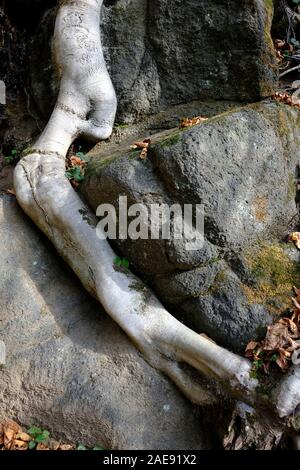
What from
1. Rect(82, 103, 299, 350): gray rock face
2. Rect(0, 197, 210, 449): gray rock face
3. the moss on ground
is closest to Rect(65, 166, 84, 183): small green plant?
Rect(82, 103, 299, 350): gray rock face

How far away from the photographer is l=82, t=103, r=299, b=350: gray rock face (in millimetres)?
3230

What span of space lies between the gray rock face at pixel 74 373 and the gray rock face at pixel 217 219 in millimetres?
564

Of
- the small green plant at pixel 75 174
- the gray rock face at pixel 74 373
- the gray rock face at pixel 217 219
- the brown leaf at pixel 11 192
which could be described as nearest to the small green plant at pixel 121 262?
the gray rock face at pixel 217 219

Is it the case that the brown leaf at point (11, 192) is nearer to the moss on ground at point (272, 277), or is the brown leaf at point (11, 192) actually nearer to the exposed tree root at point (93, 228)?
the exposed tree root at point (93, 228)

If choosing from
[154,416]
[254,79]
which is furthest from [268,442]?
[254,79]

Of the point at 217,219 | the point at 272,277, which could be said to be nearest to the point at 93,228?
the point at 217,219

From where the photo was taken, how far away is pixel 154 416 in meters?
3.30

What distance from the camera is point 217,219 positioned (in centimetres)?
328

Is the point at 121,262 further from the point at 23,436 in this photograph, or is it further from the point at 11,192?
the point at 23,436

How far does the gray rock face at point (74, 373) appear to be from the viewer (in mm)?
3295

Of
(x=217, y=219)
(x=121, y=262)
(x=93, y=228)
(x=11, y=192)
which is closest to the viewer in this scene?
(x=217, y=219)

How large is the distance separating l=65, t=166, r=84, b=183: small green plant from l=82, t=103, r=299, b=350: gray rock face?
1.09 feet

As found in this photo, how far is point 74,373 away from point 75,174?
1612mm

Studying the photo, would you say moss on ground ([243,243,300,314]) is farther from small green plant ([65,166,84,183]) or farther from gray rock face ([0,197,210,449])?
small green plant ([65,166,84,183])
